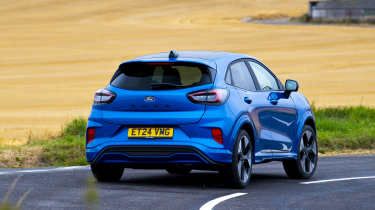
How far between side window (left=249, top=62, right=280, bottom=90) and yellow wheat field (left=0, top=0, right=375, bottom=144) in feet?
19.5

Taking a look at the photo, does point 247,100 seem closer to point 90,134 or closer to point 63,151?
point 90,134

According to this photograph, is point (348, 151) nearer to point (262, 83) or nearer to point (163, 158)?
point (262, 83)

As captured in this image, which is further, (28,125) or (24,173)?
(28,125)

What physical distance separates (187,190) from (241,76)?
1527mm

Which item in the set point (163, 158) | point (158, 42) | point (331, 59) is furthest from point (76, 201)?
point (158, 42)

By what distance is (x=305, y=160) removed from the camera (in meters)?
12.6

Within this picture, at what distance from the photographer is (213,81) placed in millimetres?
10562

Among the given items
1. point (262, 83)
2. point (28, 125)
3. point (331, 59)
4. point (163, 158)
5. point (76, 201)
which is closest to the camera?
point (76, 201)

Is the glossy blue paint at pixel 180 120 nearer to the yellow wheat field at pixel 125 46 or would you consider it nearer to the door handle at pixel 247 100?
the door handle at pixel 247 100

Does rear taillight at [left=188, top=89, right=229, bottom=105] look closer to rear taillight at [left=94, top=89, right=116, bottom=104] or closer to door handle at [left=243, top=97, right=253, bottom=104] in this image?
door handle at [left=243, top=97, right=253, bottom=104]

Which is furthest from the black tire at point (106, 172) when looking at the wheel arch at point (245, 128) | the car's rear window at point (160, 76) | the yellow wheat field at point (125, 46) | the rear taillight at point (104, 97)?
the yellow wheat field at point (125, 46)

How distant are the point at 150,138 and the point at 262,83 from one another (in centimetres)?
201

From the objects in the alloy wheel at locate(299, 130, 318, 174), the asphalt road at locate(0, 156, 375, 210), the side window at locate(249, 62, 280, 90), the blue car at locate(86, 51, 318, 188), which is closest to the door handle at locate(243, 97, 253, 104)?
the blue car at locate(86, 51, 318, 188)

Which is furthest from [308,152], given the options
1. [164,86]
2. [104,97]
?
[104,97]
